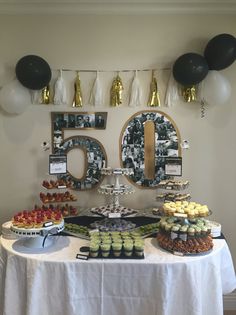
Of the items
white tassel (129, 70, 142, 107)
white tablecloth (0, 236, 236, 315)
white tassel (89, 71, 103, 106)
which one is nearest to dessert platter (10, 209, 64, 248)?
white tablecloth (0, 236, 236, 315)

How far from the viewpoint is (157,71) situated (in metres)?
2.70

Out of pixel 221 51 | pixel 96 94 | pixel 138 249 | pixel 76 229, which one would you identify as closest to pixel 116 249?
pixel 138 249

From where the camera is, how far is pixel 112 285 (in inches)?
68.8

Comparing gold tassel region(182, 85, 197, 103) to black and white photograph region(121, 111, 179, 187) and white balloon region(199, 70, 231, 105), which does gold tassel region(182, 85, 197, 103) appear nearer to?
white balloon region(199, 70, 231, 105)

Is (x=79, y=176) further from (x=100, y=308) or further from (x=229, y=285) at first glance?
(x=229, y=285)

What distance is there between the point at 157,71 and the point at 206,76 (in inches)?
16.5

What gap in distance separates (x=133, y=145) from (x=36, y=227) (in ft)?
3.98

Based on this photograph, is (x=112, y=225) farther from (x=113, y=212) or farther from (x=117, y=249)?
(x=117, y=249)

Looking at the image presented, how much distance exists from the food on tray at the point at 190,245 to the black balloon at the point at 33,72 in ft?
5.05

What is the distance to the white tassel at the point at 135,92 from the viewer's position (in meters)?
2.67

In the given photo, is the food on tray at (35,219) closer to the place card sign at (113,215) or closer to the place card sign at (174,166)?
the place card sign at (113,215)

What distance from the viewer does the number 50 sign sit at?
2.72 metres

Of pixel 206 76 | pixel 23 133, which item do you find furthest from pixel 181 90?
pixel 23 133

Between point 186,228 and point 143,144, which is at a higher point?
point 143,144
